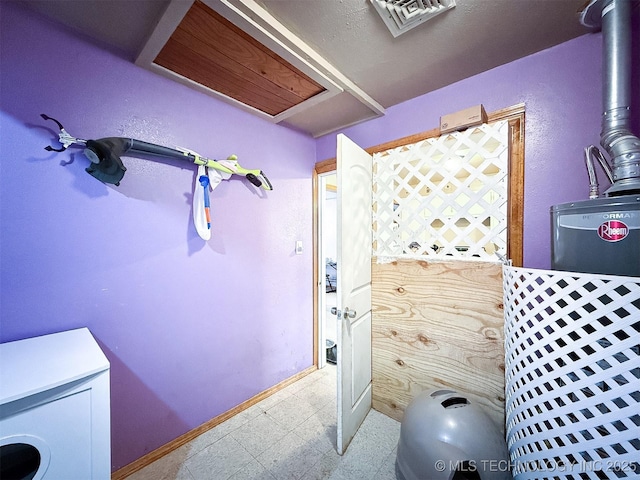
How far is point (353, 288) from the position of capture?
5.09 ft

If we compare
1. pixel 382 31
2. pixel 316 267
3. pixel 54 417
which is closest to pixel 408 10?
pixel 382 31

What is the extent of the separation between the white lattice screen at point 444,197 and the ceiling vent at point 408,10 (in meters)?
0.67

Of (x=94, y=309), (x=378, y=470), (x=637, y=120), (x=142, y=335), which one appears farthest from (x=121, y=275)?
(x=637, y=120)

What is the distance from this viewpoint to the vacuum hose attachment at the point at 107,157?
43.4 inches

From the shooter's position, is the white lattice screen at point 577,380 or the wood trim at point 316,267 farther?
the wood trim at point 316,267

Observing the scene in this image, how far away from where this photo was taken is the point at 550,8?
1.02 meters

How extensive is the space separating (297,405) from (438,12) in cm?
256

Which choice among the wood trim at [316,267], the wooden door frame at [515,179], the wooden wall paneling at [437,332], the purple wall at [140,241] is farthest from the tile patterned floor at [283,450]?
the wooden door frame at [515,179]

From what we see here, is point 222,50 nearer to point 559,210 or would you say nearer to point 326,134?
point 326,134

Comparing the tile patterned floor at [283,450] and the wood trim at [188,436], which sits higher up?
the wood trim at [188,436]

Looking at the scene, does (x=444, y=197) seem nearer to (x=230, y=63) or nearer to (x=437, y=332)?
(x=437, y=332)

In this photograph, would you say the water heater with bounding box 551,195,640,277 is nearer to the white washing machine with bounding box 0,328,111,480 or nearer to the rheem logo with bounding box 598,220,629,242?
the rheem logo with bounding box 598,220,629,242

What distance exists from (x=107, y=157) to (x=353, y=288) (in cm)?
150

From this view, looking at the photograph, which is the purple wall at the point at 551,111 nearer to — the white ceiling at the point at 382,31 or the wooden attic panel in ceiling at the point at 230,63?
the white ceiling at the point at 382,31
